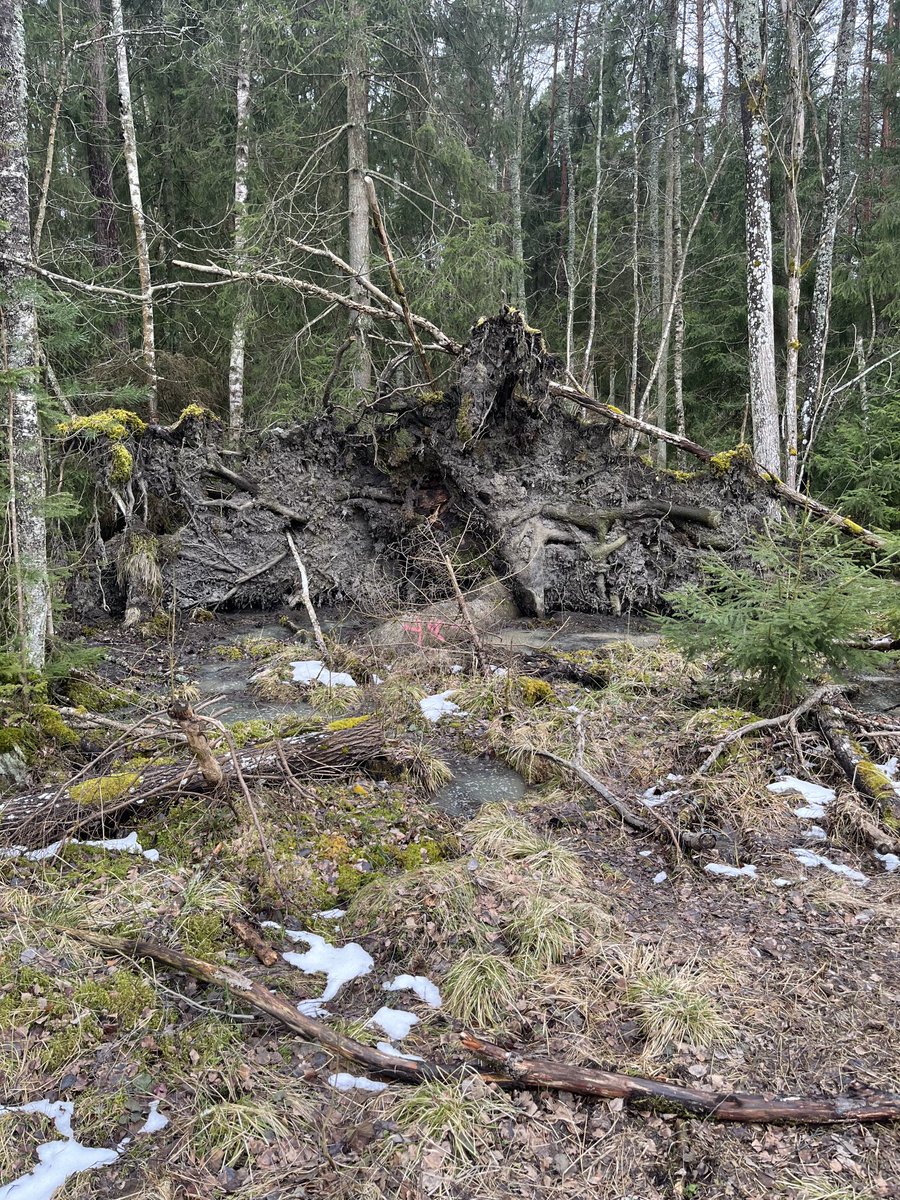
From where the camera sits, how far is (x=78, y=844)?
13.5 feet

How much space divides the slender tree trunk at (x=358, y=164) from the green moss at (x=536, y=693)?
25.0 ft

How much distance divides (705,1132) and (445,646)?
611 centimetres

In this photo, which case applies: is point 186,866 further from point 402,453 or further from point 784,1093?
point 402,453

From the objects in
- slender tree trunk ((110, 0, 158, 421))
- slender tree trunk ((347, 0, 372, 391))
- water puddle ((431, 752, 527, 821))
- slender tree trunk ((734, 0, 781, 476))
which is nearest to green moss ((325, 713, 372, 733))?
water puddle ((431, 752, 527, 821))

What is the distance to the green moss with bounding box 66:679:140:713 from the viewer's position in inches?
261

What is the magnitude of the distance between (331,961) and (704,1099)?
5.81 feet

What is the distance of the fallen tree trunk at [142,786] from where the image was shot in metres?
4.17

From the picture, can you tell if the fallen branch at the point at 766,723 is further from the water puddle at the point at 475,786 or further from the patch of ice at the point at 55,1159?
the patch of ice at the point at 55,1159

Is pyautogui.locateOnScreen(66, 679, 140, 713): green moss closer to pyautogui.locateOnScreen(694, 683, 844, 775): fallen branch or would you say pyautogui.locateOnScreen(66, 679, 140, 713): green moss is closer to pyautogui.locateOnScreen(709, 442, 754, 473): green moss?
pyautogui.locateOnScreen(694, 683, 844, 775): fallen branch

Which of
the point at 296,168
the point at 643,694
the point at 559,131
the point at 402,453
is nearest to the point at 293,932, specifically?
the point at 643,694

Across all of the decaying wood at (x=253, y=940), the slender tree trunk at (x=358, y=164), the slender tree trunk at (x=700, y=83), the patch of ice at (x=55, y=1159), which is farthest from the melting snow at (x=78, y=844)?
the slender tree trunk at (x=700, y=83)

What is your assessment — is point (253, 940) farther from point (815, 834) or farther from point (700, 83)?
point (700, 83)

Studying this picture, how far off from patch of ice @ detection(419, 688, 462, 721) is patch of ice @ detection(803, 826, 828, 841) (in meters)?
3.25

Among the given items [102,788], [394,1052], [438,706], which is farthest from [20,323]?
[394,1052]
